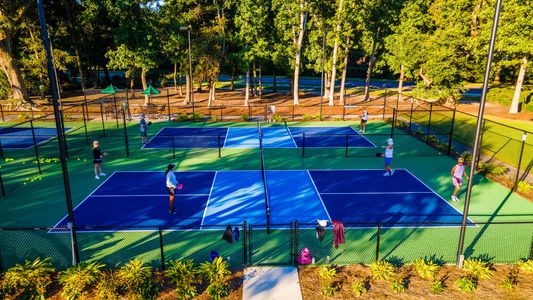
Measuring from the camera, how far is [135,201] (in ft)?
48.0

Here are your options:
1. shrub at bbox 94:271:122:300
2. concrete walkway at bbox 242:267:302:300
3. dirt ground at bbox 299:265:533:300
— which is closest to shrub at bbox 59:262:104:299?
shrub at bbox 94:271:122:300

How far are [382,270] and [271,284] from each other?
2913 mm

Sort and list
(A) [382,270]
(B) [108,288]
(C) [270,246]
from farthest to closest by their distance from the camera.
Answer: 1. (C) [270,246]
2. (A) [382,270]
3. (B) [108,288]

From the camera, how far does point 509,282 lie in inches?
355

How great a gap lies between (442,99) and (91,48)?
49.5 meters

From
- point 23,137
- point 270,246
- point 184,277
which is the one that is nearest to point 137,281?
point 184,277

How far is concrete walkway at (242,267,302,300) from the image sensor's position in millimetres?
8648

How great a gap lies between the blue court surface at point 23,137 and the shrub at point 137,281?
17.6m

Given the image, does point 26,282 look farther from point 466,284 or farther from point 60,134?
point 466,284

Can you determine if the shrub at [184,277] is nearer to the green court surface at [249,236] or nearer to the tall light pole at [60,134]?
the green court surface at [249,236]

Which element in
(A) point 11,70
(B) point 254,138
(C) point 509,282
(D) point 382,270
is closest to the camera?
(C) point 509,282

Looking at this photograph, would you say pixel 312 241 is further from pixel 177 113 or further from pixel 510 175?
pixel 177 113

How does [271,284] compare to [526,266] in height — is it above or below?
below

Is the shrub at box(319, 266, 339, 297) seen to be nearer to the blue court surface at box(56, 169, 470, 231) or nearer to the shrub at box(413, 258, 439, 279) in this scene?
the shrub at box(413, 258, 439, 279)
